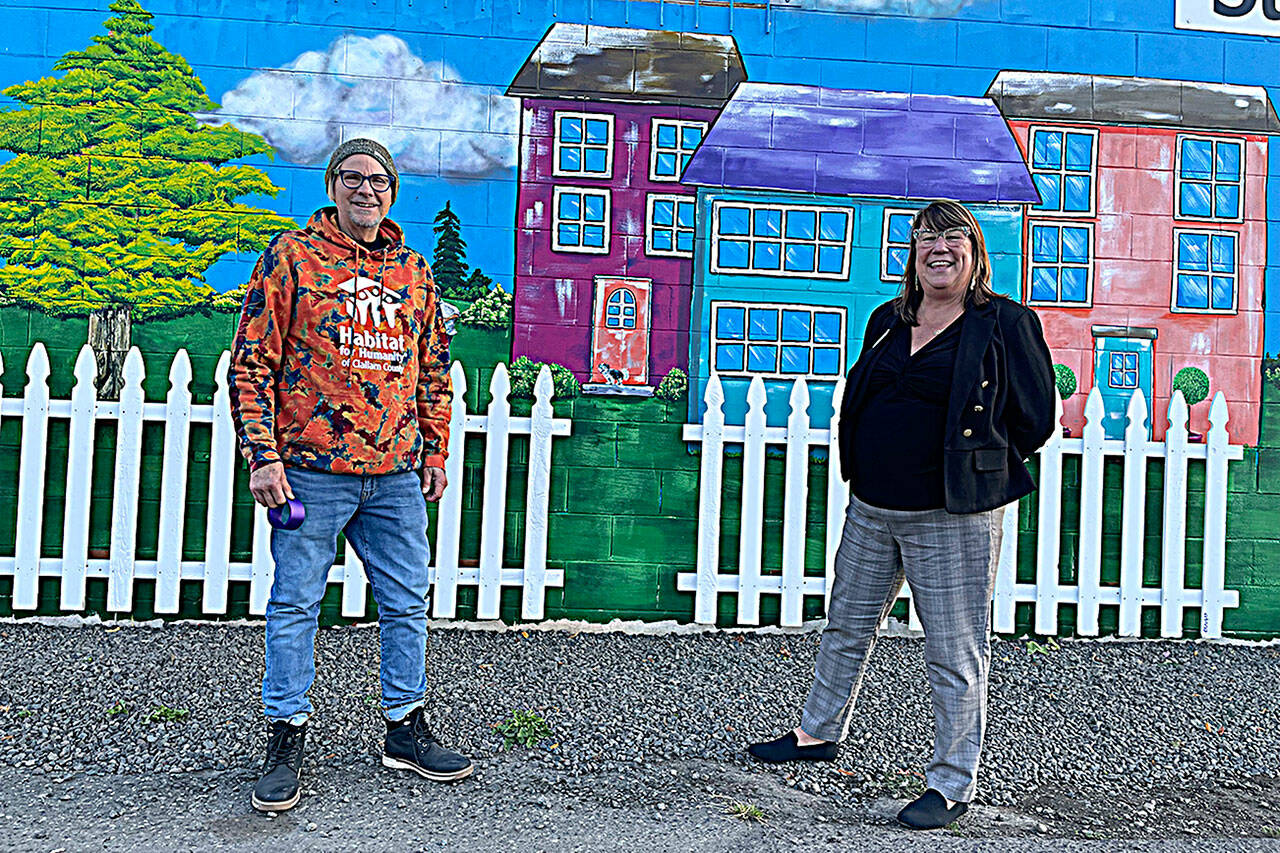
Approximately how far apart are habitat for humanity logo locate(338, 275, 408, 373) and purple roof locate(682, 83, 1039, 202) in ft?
7.59

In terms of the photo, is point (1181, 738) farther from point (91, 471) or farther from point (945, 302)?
point (91, 471)

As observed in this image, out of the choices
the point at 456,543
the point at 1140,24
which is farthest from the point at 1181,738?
the point at 1140,24

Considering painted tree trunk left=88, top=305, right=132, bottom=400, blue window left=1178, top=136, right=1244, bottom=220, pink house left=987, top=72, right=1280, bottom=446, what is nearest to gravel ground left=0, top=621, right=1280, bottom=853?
painted tree trunk left=88, top=305, right=132, bottom=400

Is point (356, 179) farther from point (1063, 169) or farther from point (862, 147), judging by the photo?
point (1063, 169)

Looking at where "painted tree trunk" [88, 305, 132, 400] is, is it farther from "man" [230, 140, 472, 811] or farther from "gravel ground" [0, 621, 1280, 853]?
"man" [230, 140, 472, 811]

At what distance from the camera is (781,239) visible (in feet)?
16.4

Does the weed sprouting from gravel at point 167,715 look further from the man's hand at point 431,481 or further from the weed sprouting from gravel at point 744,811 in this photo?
the weed sprouting from gravel at point 744,811

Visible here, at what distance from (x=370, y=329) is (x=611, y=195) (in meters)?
2.20

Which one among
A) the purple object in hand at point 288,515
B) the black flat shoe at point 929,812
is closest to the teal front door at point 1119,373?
the black flat shoe at point 929,812

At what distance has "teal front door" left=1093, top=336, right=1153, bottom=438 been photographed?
502 cm

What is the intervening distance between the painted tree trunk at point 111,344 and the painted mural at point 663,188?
21 millimetres

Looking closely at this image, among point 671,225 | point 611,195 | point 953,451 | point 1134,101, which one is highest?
point 1134,101

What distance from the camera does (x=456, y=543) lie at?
4.77 metres

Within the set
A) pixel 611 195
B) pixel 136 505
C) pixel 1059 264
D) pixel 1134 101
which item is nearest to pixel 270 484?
pixel 136 505
